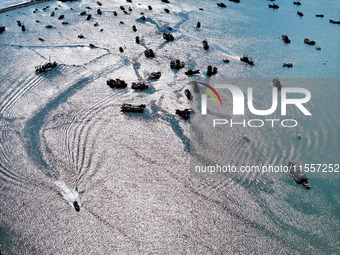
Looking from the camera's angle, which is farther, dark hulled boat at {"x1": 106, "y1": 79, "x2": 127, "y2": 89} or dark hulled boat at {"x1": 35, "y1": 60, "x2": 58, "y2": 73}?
dark hulled boat at {"x1": 35, "y1": 60, "x2": 58, "y2": 73}

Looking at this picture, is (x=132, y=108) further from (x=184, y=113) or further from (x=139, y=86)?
(x=184, y=113)

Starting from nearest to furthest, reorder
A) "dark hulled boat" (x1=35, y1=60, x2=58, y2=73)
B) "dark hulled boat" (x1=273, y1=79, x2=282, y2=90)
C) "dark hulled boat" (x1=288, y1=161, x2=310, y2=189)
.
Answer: "dark hulled boat" (x1=288, y1=161, x2=310, y2=189) → "dark hulled boat" (x1=273, y1=79, x2=282, y2=90) → "dark hulled boat" (x1=35, y1=60, x2=58, y2=73)

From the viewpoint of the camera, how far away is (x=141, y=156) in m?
18.1

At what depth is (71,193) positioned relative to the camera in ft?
51.4

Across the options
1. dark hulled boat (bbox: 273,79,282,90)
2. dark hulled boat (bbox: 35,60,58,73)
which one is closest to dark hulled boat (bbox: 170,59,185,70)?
dark hulled boat (bbox: 273,79,282,90)

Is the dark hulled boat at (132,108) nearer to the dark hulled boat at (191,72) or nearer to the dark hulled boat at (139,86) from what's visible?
the dark hulled boat at (139,86)

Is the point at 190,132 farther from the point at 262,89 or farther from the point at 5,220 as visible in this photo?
the point at 5,220

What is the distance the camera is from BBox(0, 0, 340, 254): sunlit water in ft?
45.3

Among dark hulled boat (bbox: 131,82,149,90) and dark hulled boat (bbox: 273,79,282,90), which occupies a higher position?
dark hulled boat (bbox: 131,82,149,90)

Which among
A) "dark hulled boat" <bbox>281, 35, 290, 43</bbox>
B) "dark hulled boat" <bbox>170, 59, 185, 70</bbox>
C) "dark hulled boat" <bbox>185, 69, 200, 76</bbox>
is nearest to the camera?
"dark hulled boat" <bbox>185, 69, 200, 76</bbox>

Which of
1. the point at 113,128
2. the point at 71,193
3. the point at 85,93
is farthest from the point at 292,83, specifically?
the point at 71,193

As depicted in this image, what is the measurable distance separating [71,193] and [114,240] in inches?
164

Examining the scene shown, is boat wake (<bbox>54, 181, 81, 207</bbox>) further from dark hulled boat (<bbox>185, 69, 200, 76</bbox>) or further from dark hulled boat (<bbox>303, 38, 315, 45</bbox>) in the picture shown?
dark hulled boat (<bbox>303, 38, 315, 45</bbox>)

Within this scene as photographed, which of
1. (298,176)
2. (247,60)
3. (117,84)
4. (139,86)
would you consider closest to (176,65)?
(139,86)
